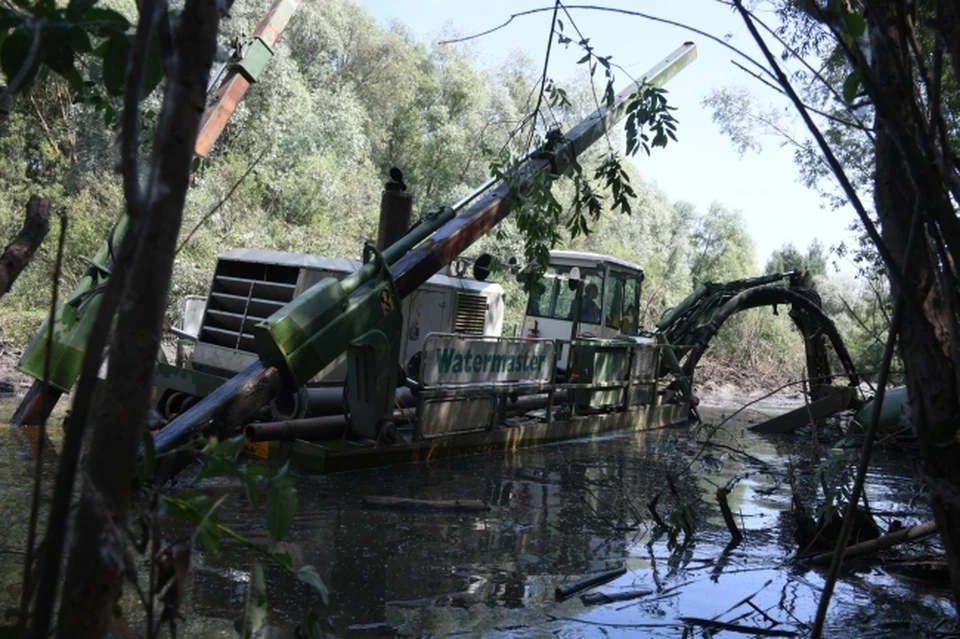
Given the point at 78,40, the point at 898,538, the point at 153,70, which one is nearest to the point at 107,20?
the point at 78,40

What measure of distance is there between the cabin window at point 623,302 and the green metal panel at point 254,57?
7065 mm

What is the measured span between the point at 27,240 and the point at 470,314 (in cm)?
989

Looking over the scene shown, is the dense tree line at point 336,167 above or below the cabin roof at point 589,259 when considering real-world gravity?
above

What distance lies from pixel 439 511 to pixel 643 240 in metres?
37.2

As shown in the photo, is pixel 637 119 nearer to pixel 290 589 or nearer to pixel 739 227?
pixel 290 589

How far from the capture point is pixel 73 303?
8.86m

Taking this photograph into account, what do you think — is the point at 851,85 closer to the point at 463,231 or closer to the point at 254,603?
the point at 254,603

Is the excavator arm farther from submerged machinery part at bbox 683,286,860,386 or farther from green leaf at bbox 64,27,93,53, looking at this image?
submerged machinery part at bbox 683,286,860,386

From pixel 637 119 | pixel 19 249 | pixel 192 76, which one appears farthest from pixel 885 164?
pixel 637 119

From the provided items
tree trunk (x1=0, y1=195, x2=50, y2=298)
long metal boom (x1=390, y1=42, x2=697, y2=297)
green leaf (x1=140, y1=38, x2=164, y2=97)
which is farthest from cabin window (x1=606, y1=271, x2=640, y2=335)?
green leaf (x1=140, y1=38, x2=164, y2=97)

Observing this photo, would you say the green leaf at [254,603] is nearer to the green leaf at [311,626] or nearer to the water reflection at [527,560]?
the green leaf at [311,626]

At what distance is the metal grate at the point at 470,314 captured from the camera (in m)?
12.0

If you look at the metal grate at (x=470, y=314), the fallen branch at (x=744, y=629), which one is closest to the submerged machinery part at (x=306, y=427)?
the metal grate at (x=470, y=314)

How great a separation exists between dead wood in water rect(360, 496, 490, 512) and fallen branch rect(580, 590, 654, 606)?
7.43ft
